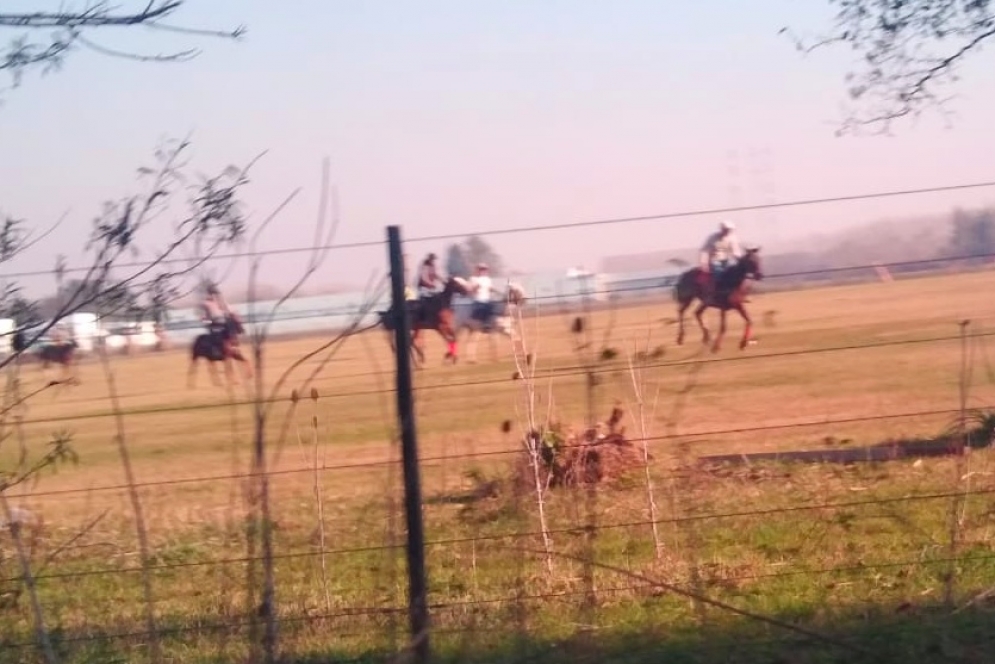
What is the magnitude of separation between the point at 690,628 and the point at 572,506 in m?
2.14

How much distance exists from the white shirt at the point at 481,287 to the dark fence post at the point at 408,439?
1.18 m

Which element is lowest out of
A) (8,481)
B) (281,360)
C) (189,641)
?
(189,641)

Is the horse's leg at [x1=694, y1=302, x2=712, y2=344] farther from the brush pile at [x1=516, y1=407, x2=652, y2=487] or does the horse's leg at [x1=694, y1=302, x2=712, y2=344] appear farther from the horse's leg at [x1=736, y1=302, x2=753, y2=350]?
the brush pile at [x1=516, y1=407, x2=652, y2=487]

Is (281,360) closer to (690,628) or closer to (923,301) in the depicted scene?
(690,628)

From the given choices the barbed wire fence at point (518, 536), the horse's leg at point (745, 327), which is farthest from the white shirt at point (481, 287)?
the horse's leg at point (745, 327)

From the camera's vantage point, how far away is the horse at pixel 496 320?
6.37 meters

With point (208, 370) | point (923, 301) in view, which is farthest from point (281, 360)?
point (923, 301)

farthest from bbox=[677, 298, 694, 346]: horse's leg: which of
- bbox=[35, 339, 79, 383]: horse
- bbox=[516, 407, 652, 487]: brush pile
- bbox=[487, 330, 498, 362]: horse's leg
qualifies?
bbox=[35, 339, 79, 383]: horse

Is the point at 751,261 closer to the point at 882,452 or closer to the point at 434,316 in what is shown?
the point at 434,316

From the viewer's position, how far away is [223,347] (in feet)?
19.9

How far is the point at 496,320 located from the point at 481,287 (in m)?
0.99

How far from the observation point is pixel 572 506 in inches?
326

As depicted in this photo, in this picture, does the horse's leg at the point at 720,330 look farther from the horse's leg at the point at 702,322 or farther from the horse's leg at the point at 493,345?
the horse's leg at the point at 493,345

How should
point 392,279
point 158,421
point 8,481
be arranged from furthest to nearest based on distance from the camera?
1. point 158,421
2. point 8,481
3. point 392,279
